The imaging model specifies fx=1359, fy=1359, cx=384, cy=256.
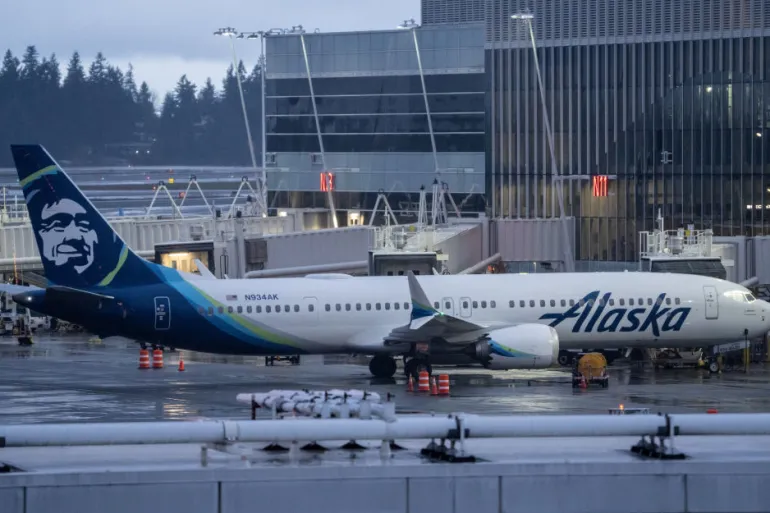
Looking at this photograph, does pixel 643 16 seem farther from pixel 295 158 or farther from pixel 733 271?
pixel 295 158

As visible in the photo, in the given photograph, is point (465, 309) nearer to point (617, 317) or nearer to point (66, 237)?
point (617, 317)

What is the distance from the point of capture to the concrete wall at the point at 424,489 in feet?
43.8

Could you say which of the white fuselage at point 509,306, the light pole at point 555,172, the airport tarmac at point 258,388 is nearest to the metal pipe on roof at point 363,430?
the airport tarmac at point 258,388

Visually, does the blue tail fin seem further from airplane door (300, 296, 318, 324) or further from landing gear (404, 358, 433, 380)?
landing gear (404, 358, 433, 380)

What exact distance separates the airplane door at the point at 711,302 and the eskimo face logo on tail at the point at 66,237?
20252 mm

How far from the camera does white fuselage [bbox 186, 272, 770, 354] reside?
43.8m

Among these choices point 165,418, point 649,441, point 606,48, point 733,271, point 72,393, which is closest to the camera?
point 649,441

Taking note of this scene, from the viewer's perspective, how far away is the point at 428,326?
42.9 metres

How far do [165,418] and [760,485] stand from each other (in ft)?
70.1

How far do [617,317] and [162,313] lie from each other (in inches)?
584

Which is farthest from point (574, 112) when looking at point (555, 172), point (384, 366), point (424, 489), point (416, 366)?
point (424, 489)

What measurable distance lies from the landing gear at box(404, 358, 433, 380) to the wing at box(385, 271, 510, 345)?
26.9 inches

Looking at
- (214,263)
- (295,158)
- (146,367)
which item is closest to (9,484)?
(146,367)

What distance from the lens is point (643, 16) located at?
7050 cm
